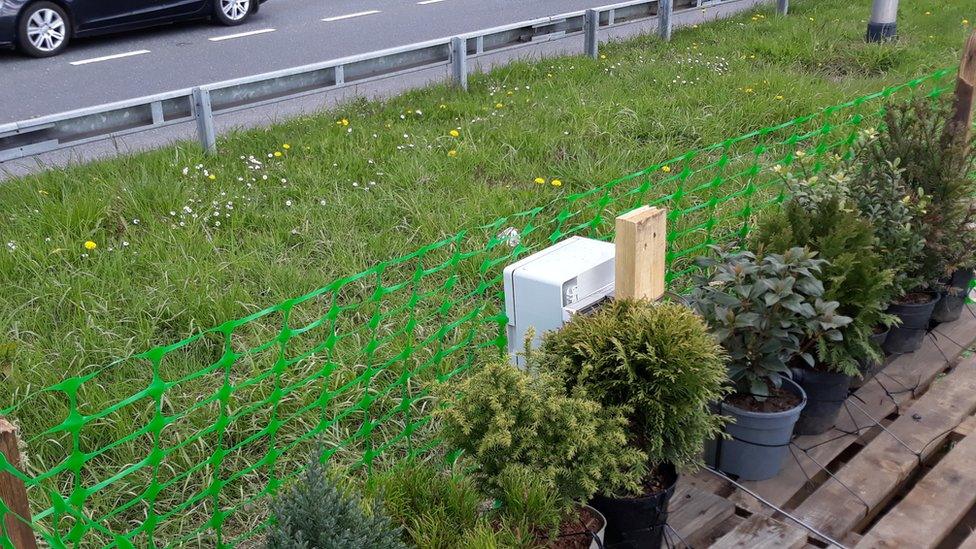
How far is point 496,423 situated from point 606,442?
1.06 ft

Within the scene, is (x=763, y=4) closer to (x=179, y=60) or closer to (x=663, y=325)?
(x=179, y=60)

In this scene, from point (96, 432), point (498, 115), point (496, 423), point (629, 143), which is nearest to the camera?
point (496, 423)

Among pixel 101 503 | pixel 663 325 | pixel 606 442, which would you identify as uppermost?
pixel 663 325

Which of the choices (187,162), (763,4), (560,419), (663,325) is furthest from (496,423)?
(763,4)

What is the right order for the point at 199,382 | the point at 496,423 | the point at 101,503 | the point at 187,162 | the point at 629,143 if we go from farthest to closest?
the point at 629,143
the point at 187,162
the point at 199,382
the point at 101,503
the point at 496,423

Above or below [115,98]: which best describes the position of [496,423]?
above

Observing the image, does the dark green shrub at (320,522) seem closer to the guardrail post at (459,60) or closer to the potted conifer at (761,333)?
the potted conifer at (761,333)

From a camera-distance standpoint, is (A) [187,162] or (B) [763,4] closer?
(A) [187,162]

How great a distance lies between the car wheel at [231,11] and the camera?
36.9 ft

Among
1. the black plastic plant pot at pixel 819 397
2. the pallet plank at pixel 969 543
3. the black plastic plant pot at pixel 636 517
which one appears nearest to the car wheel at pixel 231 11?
the black plastic plant pot at pixel 819 397

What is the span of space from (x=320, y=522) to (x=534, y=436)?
0.61m

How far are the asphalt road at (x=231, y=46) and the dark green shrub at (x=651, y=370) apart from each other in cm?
643

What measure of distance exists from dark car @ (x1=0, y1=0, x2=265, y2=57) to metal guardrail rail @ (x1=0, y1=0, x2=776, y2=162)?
457cm

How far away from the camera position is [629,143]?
239 inches
